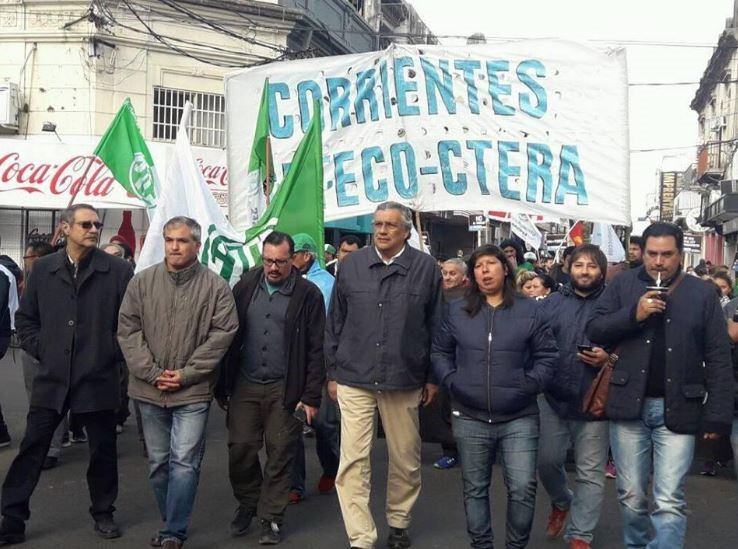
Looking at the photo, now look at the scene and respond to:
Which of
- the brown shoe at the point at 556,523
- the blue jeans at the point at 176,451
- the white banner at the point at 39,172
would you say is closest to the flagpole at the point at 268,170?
the blue jeans at the point at 176,451

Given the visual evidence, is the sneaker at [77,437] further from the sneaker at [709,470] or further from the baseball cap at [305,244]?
the sneaker at [709,470]

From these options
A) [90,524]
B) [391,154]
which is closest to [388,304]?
[90,524]

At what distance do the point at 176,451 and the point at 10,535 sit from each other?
1150mm

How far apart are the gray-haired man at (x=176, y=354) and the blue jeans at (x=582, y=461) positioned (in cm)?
204

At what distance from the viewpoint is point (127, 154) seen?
10.3m

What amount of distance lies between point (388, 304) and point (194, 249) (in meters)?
1.20

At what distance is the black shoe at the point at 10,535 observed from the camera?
18.6 feet

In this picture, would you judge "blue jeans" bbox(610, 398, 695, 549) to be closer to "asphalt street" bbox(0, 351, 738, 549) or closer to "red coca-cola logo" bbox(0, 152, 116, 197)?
"asphalt street" bbox(0, 351, 738, 549)

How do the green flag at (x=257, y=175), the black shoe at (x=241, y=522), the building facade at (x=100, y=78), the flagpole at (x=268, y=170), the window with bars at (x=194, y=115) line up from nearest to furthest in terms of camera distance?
the black shoe at (x=241, y=522), the flagpole at (x=268, y=170), the green flag at (x=257, y=175), the building facade at (x=100, y=78), the window with bars at (x=194, y=115)

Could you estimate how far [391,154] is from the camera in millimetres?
9008

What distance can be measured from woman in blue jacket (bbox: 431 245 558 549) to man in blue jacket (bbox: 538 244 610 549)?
1.22 feet

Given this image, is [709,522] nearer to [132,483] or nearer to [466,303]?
[466,303]

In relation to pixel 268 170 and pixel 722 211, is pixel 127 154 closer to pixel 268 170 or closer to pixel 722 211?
pixel 268 170

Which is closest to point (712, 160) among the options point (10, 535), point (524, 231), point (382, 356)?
point (524, 231)
